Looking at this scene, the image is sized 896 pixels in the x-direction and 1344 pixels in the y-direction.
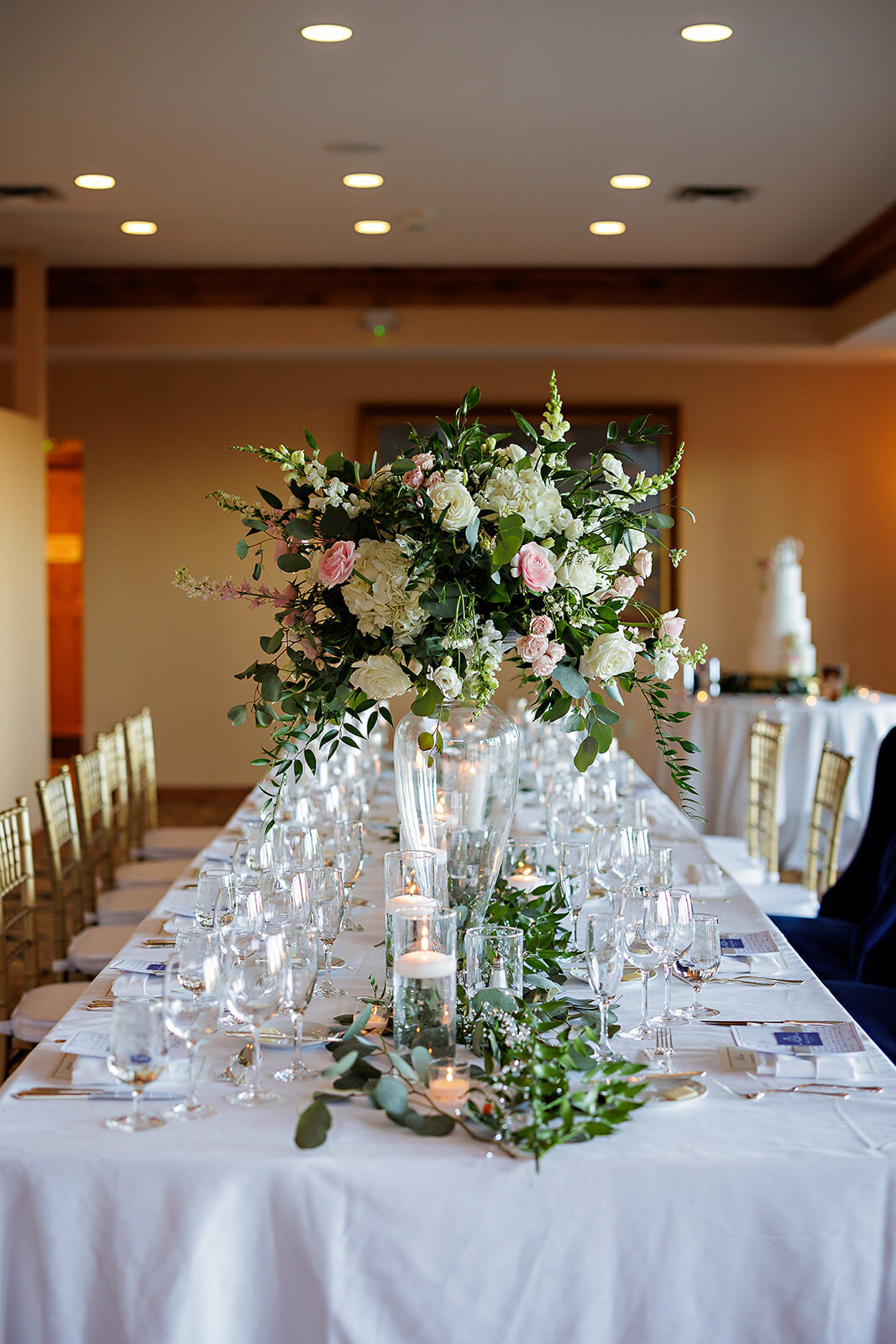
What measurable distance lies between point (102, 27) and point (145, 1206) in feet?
12.6

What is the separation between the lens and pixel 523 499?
194cm

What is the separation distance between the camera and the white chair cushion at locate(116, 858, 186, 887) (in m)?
4.03

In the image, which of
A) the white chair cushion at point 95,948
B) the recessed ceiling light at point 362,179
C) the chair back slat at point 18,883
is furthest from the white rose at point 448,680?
the recessed ceiling light at point 362,179

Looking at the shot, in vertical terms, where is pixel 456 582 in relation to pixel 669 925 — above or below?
above

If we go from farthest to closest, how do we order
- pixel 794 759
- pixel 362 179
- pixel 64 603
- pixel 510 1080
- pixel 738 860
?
pixel 64 603 < pixel 794 759 < pixel 362 179 < pixel 738 860 < pixel 510 1080

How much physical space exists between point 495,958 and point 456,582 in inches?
22.2

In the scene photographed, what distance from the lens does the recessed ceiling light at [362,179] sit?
5.60 metres

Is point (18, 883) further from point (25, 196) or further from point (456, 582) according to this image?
point (25, 196)

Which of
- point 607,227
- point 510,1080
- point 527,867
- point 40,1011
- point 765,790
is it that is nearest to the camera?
point 510,1080

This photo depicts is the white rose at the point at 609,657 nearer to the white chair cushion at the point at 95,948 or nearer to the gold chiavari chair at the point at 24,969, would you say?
→ the gold chiavari chair at the point at 24,969

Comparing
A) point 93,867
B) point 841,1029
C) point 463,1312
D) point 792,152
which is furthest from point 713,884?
point 792,152

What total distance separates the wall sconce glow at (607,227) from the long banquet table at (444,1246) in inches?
226

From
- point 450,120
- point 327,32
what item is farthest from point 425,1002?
point 450,120

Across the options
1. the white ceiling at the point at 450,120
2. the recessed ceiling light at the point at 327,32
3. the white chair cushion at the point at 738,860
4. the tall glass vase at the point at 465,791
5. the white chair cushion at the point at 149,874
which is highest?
the white ceiling at the point at 450,120
